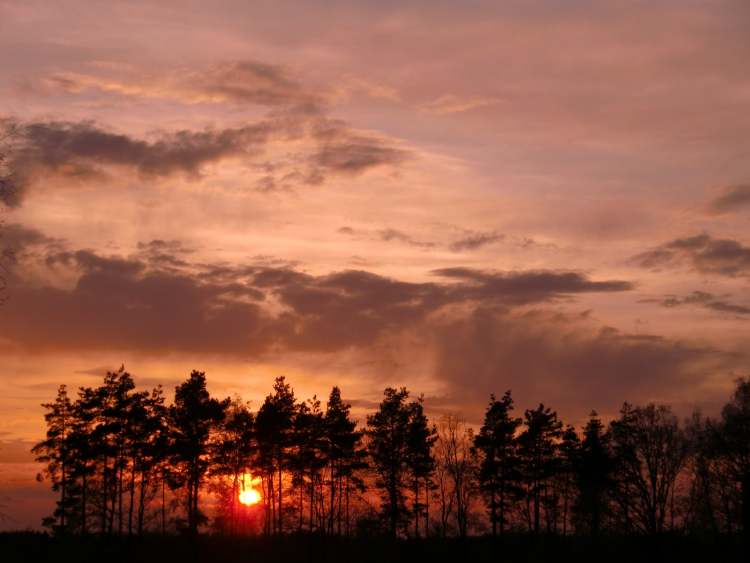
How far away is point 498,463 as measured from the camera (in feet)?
330

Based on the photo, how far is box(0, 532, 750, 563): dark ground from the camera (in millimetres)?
83750

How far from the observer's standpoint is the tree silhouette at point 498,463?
3954 inches

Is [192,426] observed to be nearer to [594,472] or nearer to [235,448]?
[235,448]

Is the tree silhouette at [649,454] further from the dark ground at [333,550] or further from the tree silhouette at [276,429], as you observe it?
the tree silhouette at [276,429]

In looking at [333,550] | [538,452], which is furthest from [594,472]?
[333,550]

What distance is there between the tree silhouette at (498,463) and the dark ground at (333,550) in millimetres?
4952

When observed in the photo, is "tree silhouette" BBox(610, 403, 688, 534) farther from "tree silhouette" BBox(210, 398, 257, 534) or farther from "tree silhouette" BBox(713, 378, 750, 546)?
"tree silhouette" BBox(210, 398, 257, 534)

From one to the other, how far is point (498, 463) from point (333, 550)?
72.6ft

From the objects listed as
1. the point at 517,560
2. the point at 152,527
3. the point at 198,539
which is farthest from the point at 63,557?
the point at 152,527

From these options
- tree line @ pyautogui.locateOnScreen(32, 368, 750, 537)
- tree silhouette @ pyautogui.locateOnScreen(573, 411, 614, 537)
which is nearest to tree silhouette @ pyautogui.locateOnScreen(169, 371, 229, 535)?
tree line @ pyautogui.locateOnScreen(32, 368, 750, 537)

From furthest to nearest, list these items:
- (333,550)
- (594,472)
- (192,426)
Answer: (594,472) < (333,550) < (192,426)

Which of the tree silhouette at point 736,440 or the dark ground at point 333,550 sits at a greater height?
the tree silhouette at point 736,440

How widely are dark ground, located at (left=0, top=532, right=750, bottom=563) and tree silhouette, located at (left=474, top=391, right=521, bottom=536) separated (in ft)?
16.2

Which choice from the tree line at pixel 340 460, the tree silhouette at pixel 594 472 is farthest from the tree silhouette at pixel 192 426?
the tree silhouette at pixel 594 472
